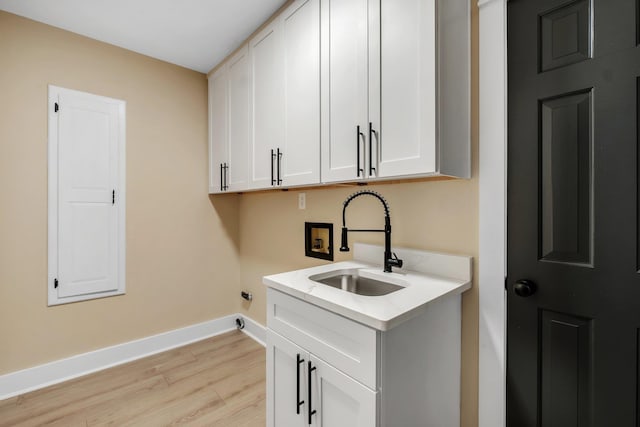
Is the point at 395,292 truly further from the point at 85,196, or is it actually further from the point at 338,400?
the point at 85,196

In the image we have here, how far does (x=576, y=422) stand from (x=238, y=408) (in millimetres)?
1689

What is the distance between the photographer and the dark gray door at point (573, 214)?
0.94 meters

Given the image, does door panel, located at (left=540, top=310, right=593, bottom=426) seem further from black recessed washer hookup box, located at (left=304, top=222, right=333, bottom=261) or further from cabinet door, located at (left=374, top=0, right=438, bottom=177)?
black recessed washer hookup box, located at (left=304, top=222, right=333, bottom=261)

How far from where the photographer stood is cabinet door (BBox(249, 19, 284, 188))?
189cm

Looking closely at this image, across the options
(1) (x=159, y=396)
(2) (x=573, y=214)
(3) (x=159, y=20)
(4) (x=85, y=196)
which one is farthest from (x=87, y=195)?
(2) (x=573, y=214)

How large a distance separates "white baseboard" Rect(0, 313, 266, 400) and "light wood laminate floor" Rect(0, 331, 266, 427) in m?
0.06

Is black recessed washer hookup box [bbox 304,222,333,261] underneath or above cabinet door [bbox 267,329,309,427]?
above

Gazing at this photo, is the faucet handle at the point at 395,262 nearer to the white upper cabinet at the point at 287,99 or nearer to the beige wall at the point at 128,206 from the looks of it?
the white upper cabinet at the point at 287,99

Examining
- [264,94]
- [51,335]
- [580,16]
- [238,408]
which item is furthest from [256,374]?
[580,16]

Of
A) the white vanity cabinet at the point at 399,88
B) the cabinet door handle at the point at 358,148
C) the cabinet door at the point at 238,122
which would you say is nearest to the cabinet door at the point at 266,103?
the cabinet door at the point at 238,122

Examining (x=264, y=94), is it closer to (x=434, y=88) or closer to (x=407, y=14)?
(x=407, y=14)

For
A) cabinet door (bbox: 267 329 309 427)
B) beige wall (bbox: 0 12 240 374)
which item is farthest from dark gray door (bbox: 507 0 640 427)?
beige wall (bbox: 0 12 240 374)

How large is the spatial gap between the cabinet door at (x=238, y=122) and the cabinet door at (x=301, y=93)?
1.69 feet

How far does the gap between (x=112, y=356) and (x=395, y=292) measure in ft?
7.97
